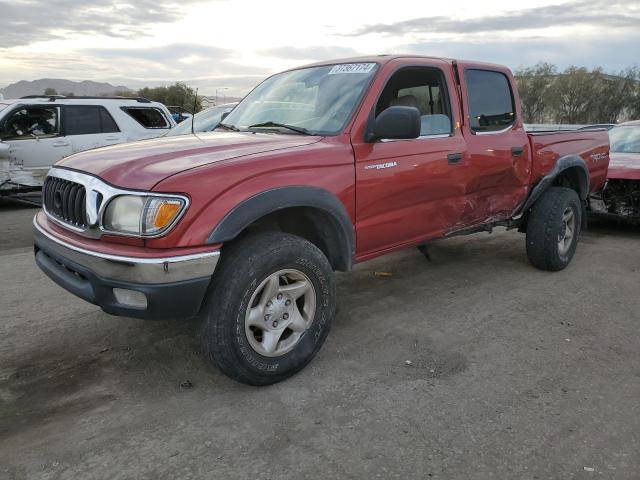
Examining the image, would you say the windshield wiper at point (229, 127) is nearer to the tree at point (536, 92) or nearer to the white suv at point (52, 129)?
the white suv at point (52, 129)

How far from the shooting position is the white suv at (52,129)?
30.2ft

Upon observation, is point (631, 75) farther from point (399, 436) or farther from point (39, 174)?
point (399, 436)

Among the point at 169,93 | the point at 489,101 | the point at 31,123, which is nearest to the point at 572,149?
Result: the point at 489,101

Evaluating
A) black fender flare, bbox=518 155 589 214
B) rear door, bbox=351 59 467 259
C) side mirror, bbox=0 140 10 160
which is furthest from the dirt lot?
side mirror, bbox=0 140 10 160

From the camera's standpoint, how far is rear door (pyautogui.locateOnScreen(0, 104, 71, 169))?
923 centimetres

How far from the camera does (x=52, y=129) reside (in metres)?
9.71

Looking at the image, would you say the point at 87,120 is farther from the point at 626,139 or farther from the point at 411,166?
the point at 626,139

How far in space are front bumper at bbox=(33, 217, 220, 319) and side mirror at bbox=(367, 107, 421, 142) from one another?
140 centimetres

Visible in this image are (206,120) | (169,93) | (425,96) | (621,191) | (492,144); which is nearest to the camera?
(425,96)

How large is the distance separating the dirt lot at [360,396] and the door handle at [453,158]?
119 centimetres

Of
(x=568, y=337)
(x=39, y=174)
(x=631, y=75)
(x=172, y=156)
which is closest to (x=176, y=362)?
(x=172, y=156)

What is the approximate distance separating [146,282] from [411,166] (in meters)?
2.05

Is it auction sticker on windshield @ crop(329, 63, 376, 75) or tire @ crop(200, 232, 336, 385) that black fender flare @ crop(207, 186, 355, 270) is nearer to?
tire @ crop(200, 232, 336, 385)

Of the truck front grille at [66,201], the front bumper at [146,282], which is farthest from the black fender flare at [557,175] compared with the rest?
the truck front grille at [66,201]
